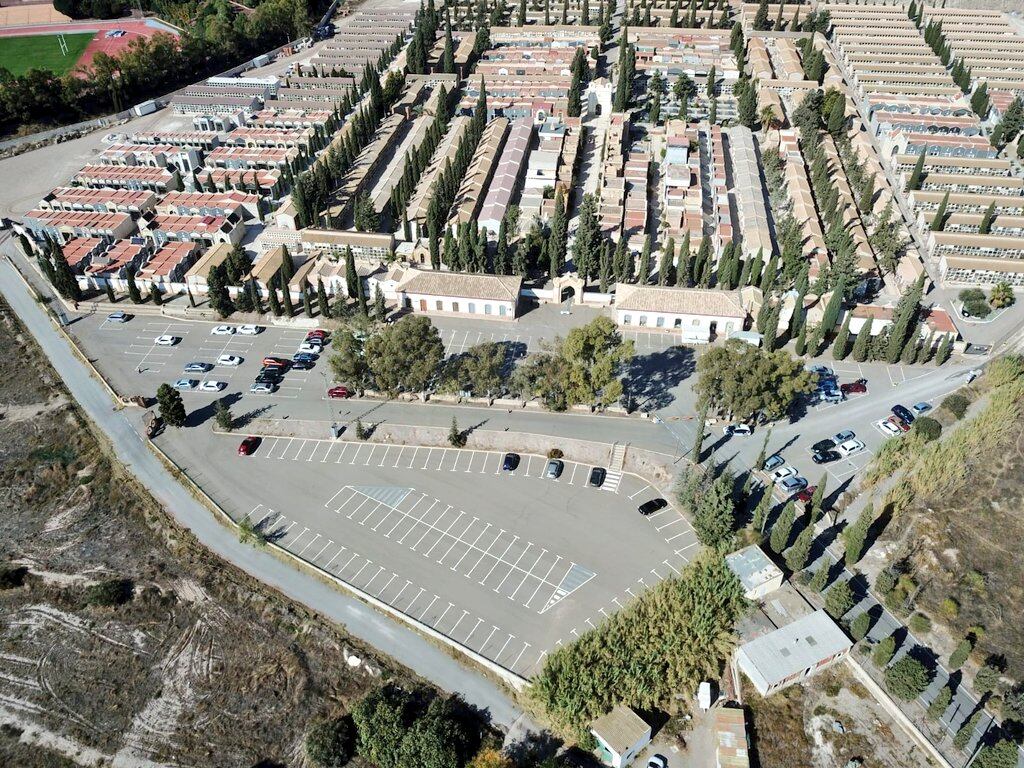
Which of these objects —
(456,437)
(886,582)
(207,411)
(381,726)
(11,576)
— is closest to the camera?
(381,726)

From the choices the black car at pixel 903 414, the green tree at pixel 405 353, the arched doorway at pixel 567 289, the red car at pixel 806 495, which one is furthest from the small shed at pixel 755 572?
the arched doorway at pixel 567 289

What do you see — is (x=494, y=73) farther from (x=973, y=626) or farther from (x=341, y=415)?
(x=973, y=626)

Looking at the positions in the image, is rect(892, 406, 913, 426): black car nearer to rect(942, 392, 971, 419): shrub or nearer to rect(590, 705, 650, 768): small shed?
rect(942, 392, 971, 419): shrub

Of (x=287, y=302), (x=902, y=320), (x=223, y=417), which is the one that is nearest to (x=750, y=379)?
(x=902, y=320)

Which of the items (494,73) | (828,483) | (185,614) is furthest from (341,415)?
(494,73)

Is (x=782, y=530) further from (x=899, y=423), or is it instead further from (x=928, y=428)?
(x=899, y=423)
